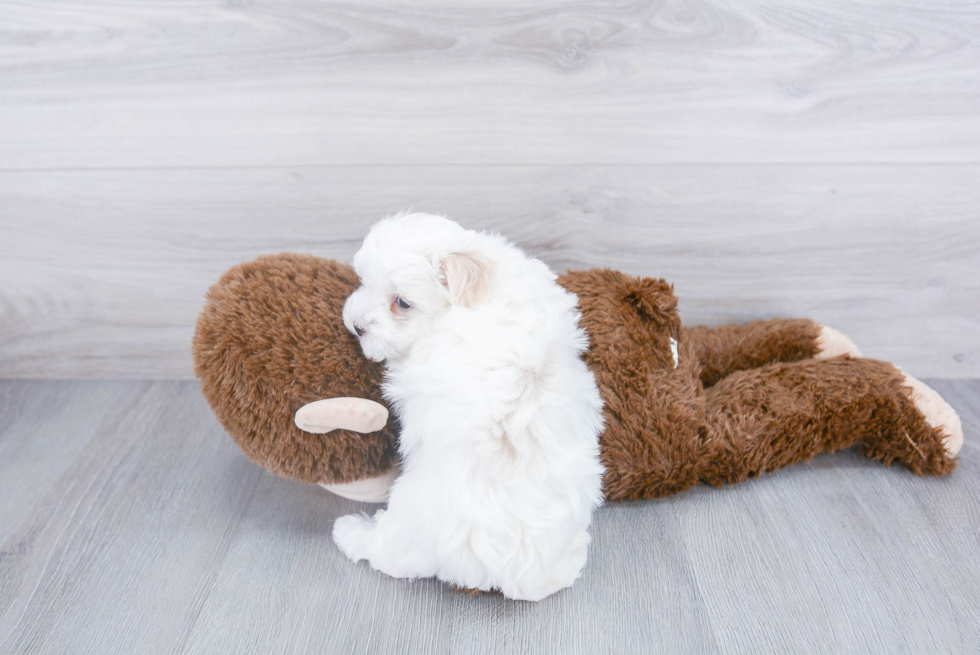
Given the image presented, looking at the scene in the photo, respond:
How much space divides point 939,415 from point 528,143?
79 centimetres

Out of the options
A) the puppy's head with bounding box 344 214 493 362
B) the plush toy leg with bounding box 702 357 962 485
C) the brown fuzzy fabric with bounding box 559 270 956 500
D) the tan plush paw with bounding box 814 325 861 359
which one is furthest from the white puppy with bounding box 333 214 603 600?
the tan plush paw with bounding box 814 325 861 359

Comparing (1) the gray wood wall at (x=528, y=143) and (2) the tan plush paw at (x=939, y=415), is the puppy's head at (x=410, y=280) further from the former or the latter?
(2) the tan plush paw at (x=939, y=415)

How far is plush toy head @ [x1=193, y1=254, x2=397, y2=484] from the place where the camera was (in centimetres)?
80

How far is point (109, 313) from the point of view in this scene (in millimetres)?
1221

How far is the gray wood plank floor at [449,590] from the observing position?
75 centimetres

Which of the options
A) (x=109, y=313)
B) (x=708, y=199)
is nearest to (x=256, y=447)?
(x=109, y=313)

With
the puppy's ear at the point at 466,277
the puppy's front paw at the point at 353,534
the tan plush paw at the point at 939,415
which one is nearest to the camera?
the puppy's ear at the point at 466,277

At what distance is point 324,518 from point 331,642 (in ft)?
0.70

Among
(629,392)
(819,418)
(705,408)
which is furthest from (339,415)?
(819,418)

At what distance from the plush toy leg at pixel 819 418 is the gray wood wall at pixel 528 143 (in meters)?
0.24

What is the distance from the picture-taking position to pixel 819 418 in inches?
37.1

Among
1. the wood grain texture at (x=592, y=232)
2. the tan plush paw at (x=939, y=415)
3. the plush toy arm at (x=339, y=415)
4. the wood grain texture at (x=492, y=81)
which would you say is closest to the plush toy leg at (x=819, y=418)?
the tan plush paw at (x=939, y=415)

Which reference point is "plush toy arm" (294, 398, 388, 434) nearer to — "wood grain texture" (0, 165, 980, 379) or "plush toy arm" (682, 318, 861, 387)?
"wood grain texture" (0, 165, 980, 379)

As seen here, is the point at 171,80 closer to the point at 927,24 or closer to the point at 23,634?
the point at 23,634
